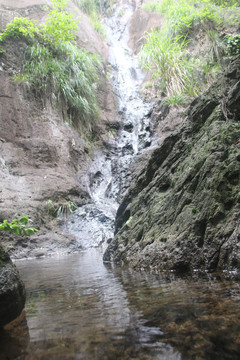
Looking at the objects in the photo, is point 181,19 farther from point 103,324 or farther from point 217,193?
point 103,324

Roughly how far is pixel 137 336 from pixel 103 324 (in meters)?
0.25

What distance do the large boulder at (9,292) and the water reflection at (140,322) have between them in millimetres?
124

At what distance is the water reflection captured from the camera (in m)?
1.01

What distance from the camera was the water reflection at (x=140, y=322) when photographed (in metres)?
1.01

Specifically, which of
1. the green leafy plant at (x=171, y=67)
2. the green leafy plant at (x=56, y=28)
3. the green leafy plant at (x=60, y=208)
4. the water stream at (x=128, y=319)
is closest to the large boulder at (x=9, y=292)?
the water stream at (x=128, y=319)

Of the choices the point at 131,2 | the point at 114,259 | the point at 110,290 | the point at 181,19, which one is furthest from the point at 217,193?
the point at 131,2

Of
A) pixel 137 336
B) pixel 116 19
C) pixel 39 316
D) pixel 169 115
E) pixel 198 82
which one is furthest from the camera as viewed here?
pixel 116 19

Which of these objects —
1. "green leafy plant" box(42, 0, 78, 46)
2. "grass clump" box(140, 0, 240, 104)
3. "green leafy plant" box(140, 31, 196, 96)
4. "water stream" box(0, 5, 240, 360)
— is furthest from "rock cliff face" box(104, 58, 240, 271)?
"green leafy plant" box(42, 0, 78, 46)

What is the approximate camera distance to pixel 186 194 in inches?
109

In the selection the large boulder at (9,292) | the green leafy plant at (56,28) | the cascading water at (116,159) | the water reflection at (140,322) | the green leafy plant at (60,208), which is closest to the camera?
the water reflection at (140,322)

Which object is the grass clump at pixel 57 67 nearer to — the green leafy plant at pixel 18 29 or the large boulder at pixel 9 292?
the green leafy plant at pixel 18 29

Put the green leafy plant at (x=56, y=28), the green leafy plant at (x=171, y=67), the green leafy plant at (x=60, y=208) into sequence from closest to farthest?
the green leafy plant at (x=60, y=208) < the green leafy plant at (x=171, y=67) < the green leafy plant at (x=56, y=28)

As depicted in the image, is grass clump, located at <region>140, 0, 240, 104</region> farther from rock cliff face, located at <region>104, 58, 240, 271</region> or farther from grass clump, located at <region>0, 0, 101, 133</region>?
rock cliff face, located at <region>104, 58, 240, 271</region>

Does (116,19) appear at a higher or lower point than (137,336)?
higher
